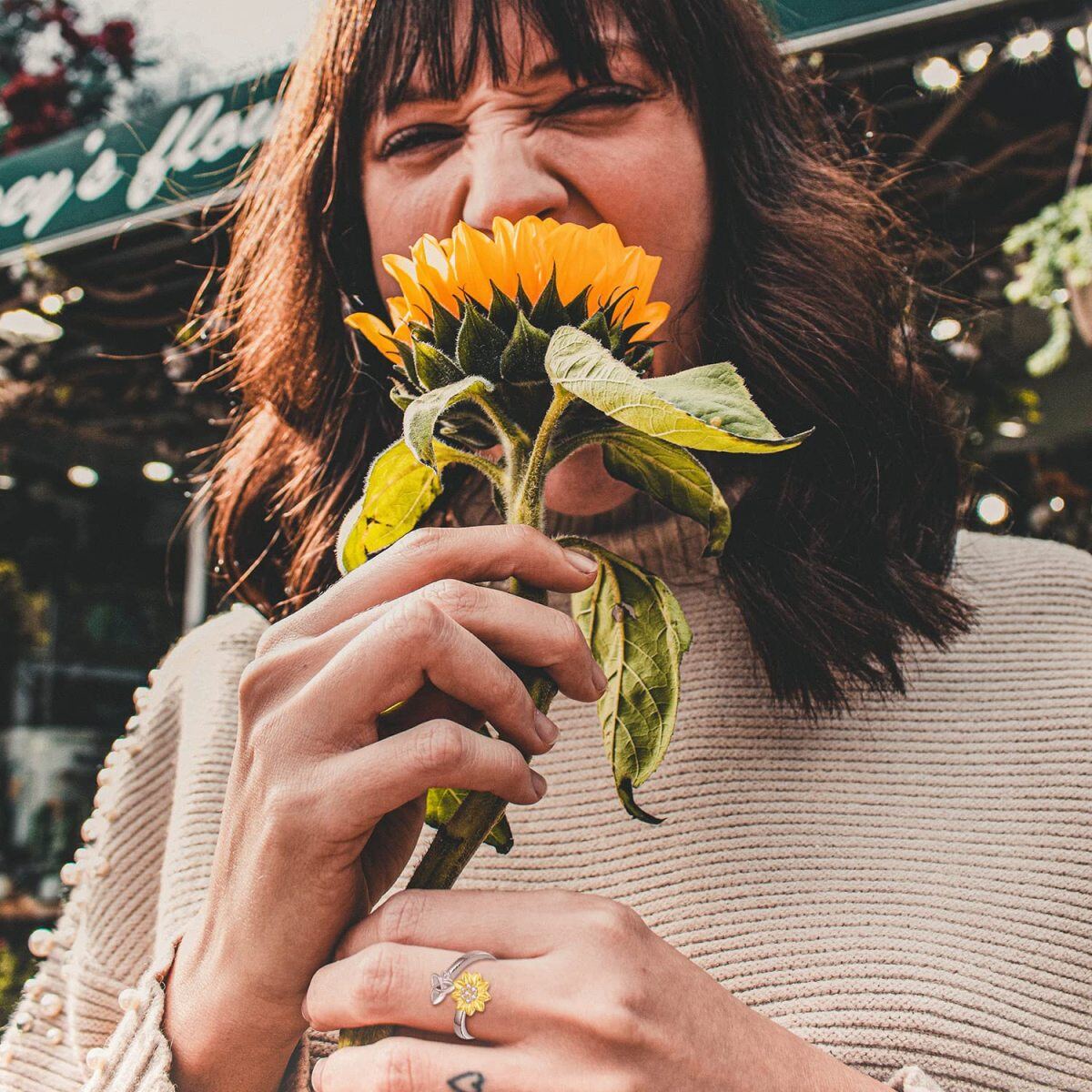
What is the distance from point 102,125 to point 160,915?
213cm

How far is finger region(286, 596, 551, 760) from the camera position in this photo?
54 centimetres

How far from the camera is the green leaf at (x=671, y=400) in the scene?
1.60 feet

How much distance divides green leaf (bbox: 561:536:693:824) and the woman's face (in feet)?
A: 0.99

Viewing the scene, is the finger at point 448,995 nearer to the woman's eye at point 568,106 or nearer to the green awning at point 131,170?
the woman's eye at point 568,106

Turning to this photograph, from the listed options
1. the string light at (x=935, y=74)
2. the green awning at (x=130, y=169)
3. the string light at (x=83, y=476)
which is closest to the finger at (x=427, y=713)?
the green awning at (x=130, y=169)

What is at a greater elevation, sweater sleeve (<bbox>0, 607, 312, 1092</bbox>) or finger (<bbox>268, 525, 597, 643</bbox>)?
finger (<bbox>268, 525, 597, 643</bbox>)

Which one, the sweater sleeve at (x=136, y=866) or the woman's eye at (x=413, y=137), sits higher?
the woman's eye at (x=413, y=137)

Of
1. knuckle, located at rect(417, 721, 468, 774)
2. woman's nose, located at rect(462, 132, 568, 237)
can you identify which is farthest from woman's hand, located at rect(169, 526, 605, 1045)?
woman's nose, located at rect(462, 132, 568, 237)

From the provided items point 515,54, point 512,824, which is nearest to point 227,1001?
point 512,824

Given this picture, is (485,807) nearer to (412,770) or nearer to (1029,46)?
(412,770)

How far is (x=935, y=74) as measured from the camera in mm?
2123

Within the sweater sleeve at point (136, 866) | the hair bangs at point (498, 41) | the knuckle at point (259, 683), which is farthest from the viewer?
the sweater sleeve at point (136, 866)

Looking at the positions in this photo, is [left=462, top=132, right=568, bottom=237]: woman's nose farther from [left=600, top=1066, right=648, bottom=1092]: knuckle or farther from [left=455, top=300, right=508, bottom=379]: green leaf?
[left=600, top=1066, right=648, bottom=1092]: knuckle

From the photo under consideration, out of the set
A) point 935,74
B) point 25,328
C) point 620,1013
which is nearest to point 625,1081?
point 620,1013
